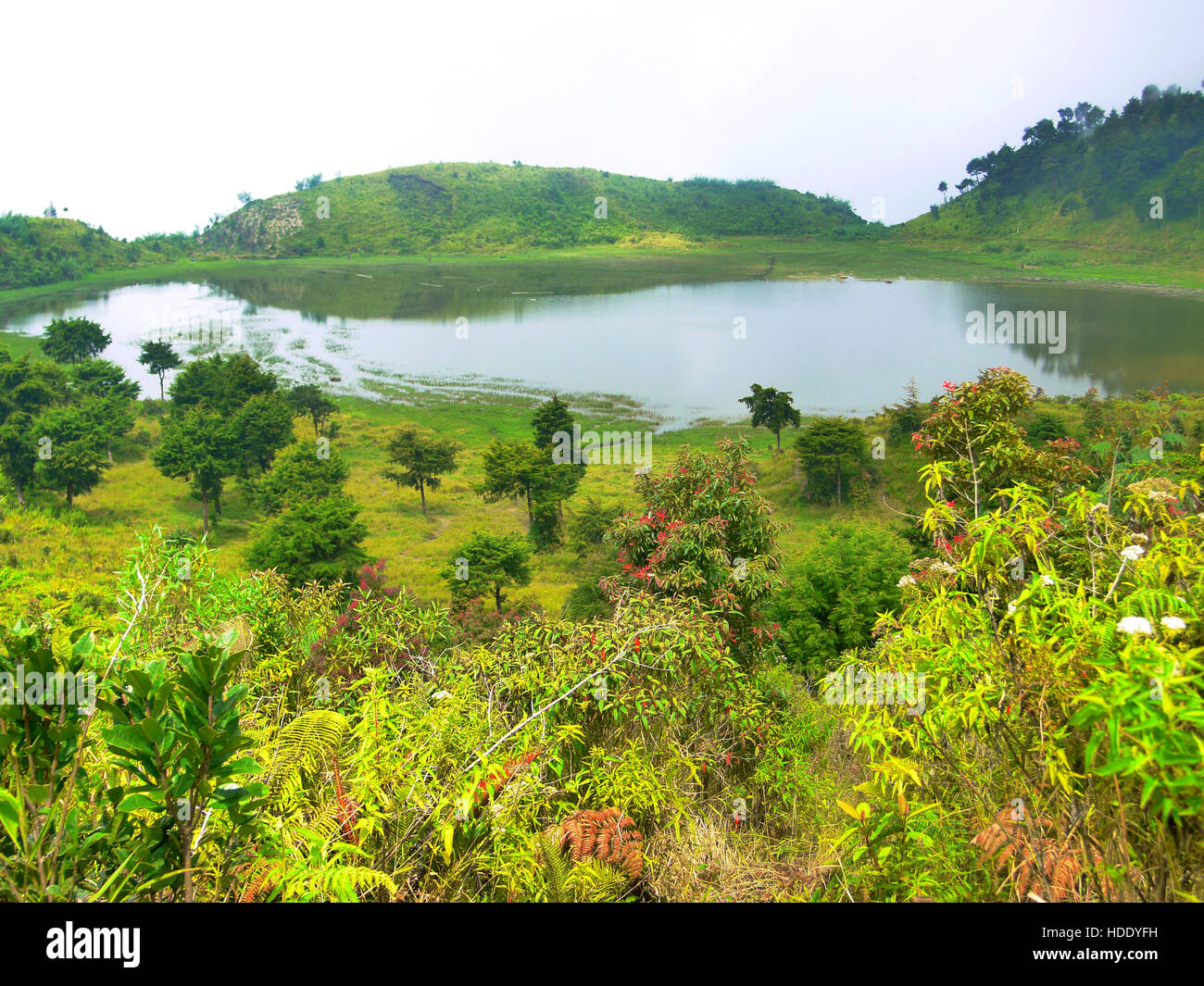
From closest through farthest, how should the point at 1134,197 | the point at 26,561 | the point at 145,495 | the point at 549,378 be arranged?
the point at 26,561
the point at 145,495
the point at 549,378
the point at 1134,197

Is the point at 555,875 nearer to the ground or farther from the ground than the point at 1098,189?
nearer to the ground

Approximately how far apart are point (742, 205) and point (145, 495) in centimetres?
11342

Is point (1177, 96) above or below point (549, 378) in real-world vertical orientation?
above

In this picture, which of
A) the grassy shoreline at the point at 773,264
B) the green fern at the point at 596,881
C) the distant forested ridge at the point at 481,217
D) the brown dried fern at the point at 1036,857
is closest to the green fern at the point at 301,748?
the green fern at the point at 596,881

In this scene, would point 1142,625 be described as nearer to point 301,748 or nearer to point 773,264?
point 301,748

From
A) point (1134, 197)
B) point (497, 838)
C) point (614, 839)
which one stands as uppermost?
point (1134, 197)

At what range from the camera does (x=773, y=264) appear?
100750 millimetres

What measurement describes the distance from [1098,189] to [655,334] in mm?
55029

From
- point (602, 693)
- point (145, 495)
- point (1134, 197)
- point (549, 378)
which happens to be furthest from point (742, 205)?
point (602, 693)

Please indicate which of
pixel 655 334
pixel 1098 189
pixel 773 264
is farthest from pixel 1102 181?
pixel 655 334

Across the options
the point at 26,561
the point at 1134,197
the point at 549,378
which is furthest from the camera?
the point at 1134,197

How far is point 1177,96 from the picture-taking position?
273ft
